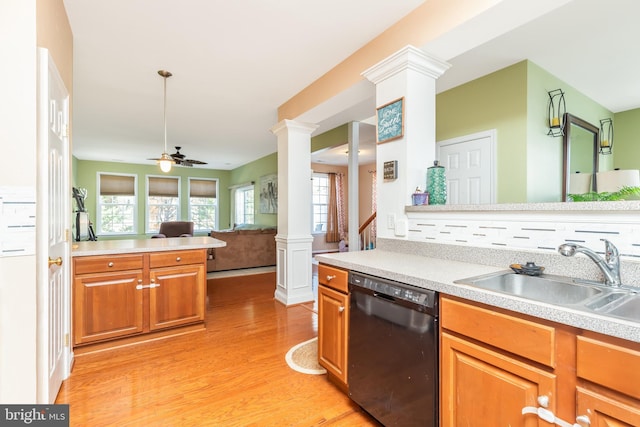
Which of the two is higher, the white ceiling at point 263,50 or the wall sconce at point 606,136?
the white ceiling at point 263,50

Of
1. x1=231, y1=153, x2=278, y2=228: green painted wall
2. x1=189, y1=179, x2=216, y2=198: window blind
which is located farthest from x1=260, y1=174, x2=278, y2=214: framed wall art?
x1=189, y1=179, x2=216, y2=198: window blind

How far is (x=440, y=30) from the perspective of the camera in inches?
74.4

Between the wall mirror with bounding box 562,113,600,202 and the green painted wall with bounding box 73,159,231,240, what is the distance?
28.6 feet

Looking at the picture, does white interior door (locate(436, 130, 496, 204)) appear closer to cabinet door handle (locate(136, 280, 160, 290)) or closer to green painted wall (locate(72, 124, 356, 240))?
cabinet door handle (locate(136, 280, 160, 290))

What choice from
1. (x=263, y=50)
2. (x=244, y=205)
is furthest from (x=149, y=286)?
(x=244, y=205)

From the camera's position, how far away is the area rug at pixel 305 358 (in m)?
2.21

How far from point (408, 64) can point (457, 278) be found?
1.51 m

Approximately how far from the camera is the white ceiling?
2.08 metres

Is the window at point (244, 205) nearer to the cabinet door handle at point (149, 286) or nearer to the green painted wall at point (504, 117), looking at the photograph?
the cabinet door handle at point (149, 286)

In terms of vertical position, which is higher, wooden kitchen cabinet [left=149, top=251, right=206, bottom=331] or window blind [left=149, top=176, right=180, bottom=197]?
window blind [left=149, top=176, right=180, bottom=197]

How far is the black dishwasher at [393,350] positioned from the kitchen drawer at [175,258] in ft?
5.73

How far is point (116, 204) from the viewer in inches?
329

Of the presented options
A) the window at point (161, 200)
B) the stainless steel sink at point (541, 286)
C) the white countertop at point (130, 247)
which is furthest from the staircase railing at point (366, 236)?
the window at point (161, 200)

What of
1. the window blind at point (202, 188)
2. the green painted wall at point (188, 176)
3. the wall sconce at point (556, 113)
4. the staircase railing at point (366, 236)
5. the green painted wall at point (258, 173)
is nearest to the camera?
the wall sconce at point (556, 113)
